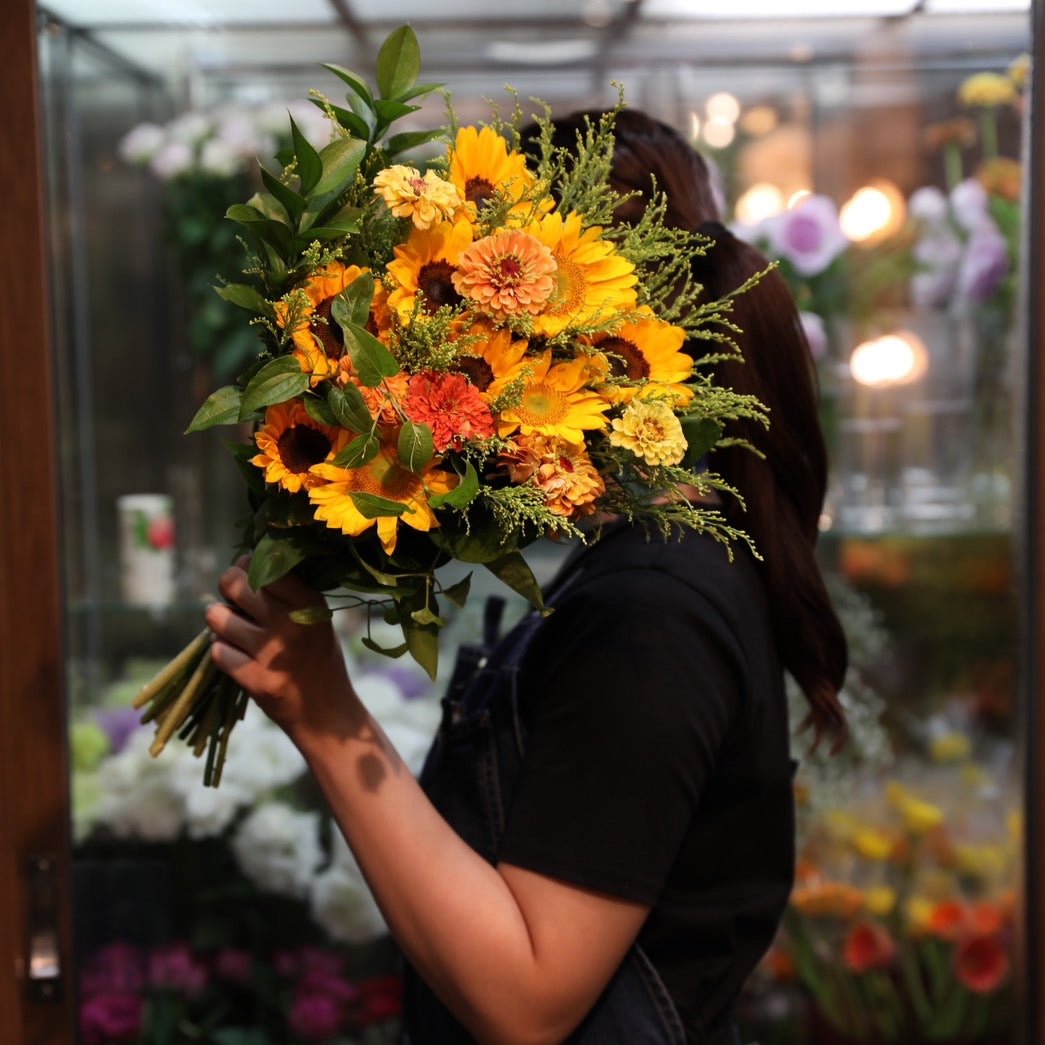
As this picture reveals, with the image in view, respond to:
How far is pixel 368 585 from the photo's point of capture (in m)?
0.71

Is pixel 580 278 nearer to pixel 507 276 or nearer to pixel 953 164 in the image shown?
pixel 507 276

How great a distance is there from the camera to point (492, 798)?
893mm

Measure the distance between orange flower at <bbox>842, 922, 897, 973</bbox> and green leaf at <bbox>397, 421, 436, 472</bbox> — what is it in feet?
3.38

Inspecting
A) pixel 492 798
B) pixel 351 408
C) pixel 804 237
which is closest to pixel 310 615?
pixel 351 408

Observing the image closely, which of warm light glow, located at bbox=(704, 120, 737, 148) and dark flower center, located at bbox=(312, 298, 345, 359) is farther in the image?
warm light glow, located at bbox=(704, 120, 737, 148)

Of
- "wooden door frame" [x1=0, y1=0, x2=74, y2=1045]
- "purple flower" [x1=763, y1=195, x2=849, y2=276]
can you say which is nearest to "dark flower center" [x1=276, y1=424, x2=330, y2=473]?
"wooden door frame" [x1=0, y1=0, x2=74, y2=1045]

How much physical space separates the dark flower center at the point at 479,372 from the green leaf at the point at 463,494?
0.19 feet

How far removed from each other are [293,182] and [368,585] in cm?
28

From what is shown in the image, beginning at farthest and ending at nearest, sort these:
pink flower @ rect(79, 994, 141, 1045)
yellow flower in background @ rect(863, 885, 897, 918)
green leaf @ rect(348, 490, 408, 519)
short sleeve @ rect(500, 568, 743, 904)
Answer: yellow flower in background @ rect(863, 885, 897, 918) → pink flower @ rect(79, 994, 141, 1045) → short sleeve @ rect(500, 568, 743, 904) → green leaf @ rect(348, 490, 408, 519)

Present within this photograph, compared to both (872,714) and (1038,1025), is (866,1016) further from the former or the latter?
(872,714)

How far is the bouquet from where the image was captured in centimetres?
66

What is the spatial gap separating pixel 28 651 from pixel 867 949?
1.01 meters

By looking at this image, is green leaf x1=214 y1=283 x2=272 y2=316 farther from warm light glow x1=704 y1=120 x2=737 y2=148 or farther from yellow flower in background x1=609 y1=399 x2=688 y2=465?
warm light glow x1=704 y1=120 x2=737 y2=148

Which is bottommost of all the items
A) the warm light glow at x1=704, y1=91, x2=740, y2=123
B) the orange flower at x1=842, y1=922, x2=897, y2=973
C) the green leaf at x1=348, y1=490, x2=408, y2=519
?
the orange flower at x1=842, y1=922, x2=897, y2=973
